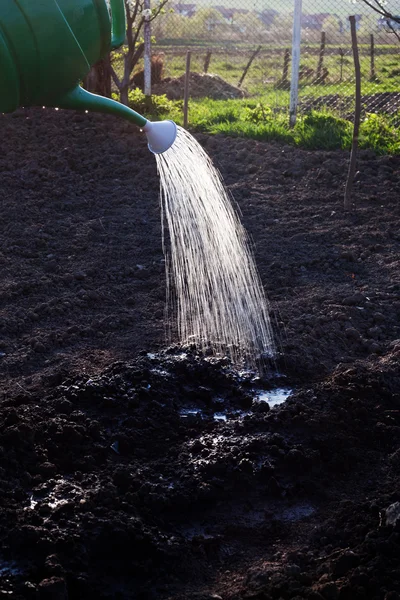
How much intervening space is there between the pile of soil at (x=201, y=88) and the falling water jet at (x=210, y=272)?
16.9 feet

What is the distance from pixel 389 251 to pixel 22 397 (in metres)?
2.85

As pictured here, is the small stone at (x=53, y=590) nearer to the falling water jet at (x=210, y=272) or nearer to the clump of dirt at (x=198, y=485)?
the clump of dirt at (x=198, y=485)

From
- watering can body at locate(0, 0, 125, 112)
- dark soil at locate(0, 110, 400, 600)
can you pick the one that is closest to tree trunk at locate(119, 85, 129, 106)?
dark soil at locate(0, 110, 400, 600)

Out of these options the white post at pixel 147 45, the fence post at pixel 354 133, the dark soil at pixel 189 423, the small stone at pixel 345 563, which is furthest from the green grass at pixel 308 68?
the small stone at pixel 345 563

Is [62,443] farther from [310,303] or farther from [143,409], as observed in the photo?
[310,303]

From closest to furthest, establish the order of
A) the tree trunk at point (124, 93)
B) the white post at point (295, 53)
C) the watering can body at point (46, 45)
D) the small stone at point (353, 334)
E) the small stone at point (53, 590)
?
the watering can body at point (46, 45) → the small stone at point (53, 590) → the small stone at point (353, 334) → the white post at point (295, 53) → the tree trunk at point (124, 93)

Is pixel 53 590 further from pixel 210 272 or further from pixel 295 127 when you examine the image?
pixel 295 127

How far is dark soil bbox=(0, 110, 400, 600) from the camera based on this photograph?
8.34ft

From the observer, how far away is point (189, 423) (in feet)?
11.3

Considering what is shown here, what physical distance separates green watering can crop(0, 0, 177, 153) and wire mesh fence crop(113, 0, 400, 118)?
7007 millimetres

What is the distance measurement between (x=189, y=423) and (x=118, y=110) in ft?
4.54

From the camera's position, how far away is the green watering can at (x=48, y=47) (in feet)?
7.26

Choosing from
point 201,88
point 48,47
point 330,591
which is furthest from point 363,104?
point 330,591

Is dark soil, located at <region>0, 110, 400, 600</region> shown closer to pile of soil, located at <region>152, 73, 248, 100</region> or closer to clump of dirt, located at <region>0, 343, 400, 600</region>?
clump of dirt, located at <region>0, 343, 400, 600</region>
